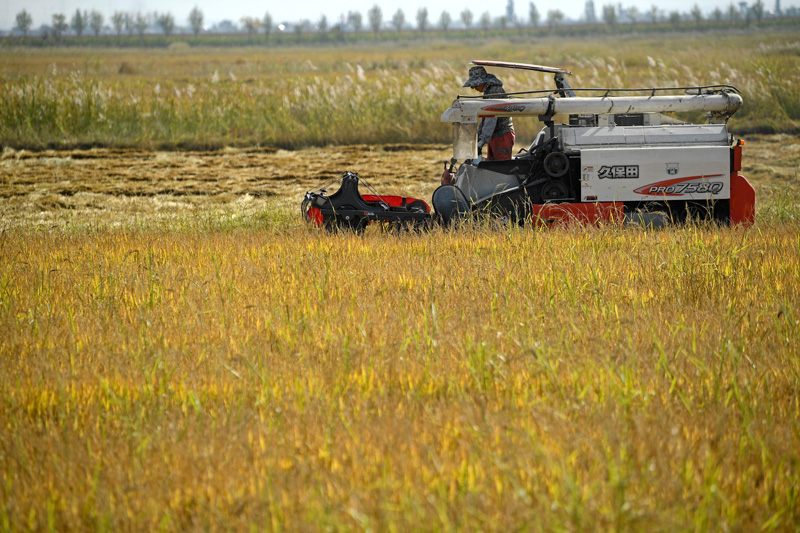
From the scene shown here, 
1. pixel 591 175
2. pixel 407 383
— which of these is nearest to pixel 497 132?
pixel 591 175

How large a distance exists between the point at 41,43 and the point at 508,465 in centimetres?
8589

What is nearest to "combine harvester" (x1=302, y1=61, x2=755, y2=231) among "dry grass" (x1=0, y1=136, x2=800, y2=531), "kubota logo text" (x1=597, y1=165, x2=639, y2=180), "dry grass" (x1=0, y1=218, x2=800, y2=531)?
"kubota logo text" (x1=597, y1=165, x2=639, y2=180)

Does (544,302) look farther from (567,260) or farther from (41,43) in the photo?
(41,43)

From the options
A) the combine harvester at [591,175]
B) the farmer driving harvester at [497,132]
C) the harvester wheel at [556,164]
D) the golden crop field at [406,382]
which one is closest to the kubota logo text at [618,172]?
the combine harvester at [591,175]

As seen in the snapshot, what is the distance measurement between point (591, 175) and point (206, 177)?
677 cm

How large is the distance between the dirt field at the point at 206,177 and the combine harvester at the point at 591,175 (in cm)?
182

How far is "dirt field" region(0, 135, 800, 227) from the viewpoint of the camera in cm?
930

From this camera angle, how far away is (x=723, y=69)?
18500 millimetres

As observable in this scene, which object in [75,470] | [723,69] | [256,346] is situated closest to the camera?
[75,470]

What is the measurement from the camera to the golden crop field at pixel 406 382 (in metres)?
2.36

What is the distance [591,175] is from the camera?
685 cm

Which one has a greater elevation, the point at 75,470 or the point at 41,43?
the point at 41,43

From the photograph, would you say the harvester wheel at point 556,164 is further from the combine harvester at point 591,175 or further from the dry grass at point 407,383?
the dry grass at point 407,383

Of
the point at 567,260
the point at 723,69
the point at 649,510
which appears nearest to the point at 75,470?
the point at 649,510
